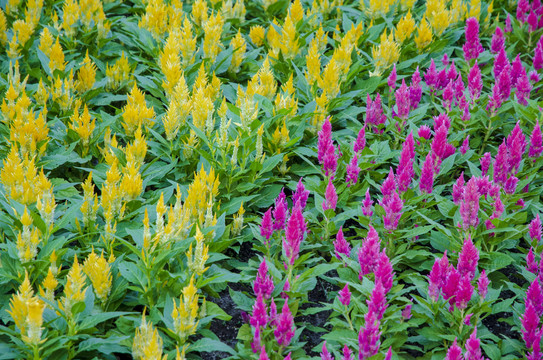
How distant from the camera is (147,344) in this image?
290 cm

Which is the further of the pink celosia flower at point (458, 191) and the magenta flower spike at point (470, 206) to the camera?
the pink celosia flower at point (458, 191)

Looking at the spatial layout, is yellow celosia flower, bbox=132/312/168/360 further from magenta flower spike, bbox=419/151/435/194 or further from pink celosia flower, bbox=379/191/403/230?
magenta flower spike, bbox=419/151/435/194

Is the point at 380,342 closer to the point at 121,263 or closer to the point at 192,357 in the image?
the point at 192,357

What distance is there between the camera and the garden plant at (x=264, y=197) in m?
3.30

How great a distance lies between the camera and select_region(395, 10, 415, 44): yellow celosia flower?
6.44m

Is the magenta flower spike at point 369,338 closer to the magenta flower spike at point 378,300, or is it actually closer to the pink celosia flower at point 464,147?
the magenta flower spike at point 378,300

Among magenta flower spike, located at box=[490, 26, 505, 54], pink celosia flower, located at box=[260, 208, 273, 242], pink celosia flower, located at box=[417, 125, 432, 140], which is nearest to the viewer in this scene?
pink celosia flower, located at box=[260, 208, 273, 242]

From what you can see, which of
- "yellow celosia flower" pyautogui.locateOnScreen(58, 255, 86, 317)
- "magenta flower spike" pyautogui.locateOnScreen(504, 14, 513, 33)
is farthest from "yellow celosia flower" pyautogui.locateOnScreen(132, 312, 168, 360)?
"magenta flower spike" pyautogui.locateOnScreen(504, 14, 513, 33)

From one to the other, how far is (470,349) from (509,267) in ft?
5.06

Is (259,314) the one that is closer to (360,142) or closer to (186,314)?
(186,314)

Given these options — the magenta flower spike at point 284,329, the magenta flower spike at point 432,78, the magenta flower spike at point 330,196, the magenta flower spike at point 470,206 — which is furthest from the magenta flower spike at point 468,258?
the magenta flower spike at point 432,78

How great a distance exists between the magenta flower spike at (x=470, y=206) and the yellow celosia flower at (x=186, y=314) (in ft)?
5.90

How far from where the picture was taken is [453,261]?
4016 millimetres

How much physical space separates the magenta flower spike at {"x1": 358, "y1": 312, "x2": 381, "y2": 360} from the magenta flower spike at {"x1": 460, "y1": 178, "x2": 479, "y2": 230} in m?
1.09
